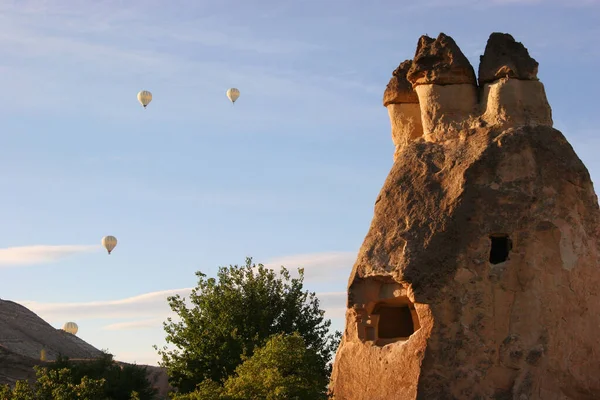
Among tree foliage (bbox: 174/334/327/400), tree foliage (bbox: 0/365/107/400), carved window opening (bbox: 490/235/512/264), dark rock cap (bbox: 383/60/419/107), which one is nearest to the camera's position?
carved window opening (bbox: 490/235/512/264)

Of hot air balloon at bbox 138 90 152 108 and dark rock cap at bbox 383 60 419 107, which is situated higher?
hot air balloon at bbox 138 90 152 108

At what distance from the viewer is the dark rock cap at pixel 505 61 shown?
2123cm

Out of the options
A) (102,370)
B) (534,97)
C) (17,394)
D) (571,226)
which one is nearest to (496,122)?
(534,97)

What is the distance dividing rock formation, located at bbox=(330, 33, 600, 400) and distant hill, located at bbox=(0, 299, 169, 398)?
22.7 meters

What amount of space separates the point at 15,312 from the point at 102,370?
76.5ft

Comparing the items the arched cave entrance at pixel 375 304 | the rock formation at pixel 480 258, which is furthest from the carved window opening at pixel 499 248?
the arched cave entrance at pixel 375 304

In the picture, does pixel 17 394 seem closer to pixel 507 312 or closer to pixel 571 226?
pixel 507 312

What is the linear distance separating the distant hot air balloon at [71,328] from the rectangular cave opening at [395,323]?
35.7 m

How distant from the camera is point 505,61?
21469mm

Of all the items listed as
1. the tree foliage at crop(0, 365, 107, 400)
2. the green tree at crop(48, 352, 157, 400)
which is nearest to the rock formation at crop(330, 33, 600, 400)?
the tree foliage at crop(0, 365, 107, 400)

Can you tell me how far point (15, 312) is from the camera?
5231 cm

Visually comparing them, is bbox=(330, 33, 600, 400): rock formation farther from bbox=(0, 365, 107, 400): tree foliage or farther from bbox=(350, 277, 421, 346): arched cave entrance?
bbox=(0, 365, 107, 400): tree foliage

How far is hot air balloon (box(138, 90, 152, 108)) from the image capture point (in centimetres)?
4969

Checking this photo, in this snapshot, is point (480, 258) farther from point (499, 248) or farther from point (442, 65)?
point (442, 65)
